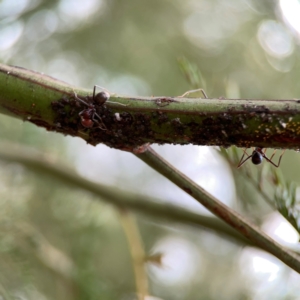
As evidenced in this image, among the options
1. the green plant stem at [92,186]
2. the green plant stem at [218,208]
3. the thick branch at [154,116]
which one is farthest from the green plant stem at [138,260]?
the thick branch at [154,116]

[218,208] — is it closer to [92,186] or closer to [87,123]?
[87,123]

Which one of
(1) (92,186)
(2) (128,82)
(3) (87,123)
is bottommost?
(3) (87,123)

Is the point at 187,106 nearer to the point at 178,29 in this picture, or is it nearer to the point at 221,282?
the point at 178,29

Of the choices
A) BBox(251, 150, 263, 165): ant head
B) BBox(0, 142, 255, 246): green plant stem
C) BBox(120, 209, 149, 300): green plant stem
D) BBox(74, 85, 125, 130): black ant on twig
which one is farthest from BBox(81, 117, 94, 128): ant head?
BBox(0, 142, 255, 246): green plant stem

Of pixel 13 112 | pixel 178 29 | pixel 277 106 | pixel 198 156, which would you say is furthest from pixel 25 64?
pixel 277 106

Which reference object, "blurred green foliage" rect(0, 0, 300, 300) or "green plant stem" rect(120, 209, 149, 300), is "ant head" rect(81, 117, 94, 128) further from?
"blurred green foliage" rect(0, 0, 300, 300)

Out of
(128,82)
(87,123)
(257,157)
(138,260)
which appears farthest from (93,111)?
(128,82)

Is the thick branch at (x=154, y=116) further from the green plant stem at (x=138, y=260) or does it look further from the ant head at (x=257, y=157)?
the green plant stem at (x=138, y=260)
